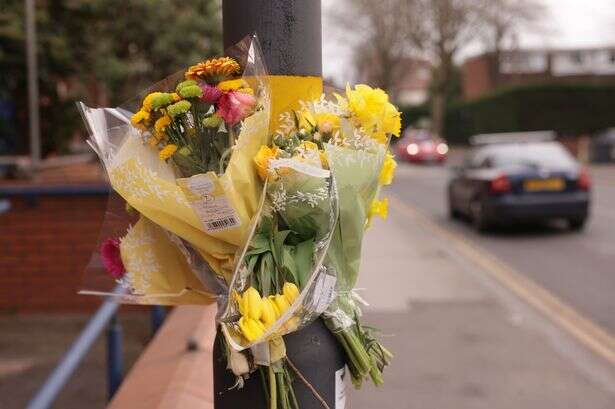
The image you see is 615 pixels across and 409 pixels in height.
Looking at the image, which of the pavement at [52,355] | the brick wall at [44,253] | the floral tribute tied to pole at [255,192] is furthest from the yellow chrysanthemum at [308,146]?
the brick wall at [44,253]

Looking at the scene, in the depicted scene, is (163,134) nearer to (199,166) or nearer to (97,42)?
(199,166)

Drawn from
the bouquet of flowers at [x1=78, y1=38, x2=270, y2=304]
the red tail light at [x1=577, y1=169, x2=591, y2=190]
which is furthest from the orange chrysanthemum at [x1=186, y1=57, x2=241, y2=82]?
the red tail light at [x1=577, y1=169, x2=591, y2=190]

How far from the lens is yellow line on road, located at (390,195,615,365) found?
20.8 ft

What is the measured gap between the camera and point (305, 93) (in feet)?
7.22

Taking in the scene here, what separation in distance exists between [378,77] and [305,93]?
65.3 m

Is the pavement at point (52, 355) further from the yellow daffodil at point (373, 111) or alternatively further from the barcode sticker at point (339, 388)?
the yellow daffodil at point (373, 111)

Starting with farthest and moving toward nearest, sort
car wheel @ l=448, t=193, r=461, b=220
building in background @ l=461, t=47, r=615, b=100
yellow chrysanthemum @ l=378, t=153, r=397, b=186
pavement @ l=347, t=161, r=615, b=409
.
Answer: building in background @ l=461, t=47, r=615, b=100 → car wheel @ l=448, t=193, r=461, b=220 → pavement @ l=347, t=161, r=615, b=409 → yellow chrysanthemum @ l=378, t=153, r=397, b=186

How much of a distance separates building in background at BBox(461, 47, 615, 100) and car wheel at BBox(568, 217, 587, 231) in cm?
4054

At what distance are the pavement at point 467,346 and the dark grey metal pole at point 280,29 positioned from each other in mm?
975

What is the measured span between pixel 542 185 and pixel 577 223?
1.04 metres

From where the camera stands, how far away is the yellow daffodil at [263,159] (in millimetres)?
1967

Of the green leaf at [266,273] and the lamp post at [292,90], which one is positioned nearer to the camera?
the green leaf at [266,273]

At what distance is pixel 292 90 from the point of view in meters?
2.18

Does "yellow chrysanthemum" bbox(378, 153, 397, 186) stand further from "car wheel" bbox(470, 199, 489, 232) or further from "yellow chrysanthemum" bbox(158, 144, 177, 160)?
"car wheel" bbox(470, 199, 489, 232)
